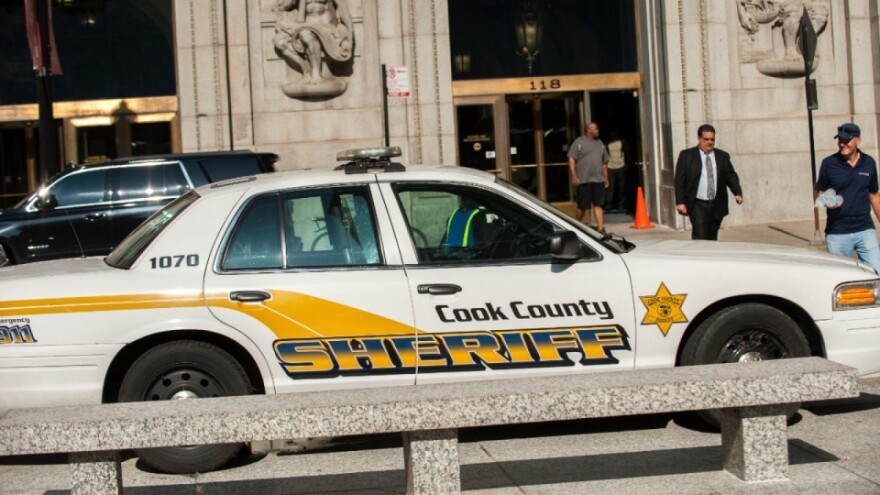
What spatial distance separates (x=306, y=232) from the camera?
7184 millimetres

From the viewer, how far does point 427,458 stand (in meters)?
5.76

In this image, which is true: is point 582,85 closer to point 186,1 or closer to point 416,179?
point 186,1

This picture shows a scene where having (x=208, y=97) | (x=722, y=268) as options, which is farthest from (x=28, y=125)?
(x=722, y=268)

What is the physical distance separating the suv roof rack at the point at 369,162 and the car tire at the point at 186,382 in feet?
4.63

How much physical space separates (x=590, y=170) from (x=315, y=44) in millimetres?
4695

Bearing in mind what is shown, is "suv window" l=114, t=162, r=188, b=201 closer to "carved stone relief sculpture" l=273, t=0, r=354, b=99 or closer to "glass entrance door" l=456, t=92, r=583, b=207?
"carved stone relief sculpture" l=273, t=0, r=354, b=99

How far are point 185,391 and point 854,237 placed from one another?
591 cm

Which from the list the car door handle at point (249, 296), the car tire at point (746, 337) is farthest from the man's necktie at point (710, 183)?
the car door handle at point (249, 296)

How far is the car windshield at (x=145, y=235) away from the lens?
285 inches

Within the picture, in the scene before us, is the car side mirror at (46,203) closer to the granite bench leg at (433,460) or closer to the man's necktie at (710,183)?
the man's necktie at (710,183)

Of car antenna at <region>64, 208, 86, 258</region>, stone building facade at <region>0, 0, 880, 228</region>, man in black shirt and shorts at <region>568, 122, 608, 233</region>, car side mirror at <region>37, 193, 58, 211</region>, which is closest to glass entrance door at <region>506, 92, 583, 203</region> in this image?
stone building facade at <region>0, 0, 880, 228</region>

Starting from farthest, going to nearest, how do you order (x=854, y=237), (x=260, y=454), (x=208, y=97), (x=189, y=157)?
(x=208, y=97) < (x=189, y=157) < (x=854, y=237) < (x=260, y=454)

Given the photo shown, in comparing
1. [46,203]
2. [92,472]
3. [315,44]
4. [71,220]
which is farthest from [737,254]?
[315,44]

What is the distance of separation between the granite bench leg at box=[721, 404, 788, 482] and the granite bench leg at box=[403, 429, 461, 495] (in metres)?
1.44
